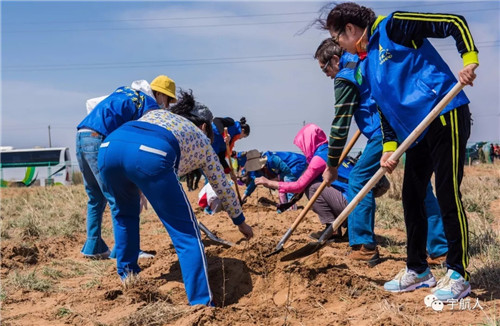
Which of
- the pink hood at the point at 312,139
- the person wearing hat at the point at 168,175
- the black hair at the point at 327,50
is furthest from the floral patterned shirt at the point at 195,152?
the pink hood at the point at 312,139

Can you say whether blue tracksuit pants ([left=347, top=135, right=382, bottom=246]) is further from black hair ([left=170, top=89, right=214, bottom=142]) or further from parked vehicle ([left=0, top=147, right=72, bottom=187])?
parked vehicle ([left=0, top=147, right=72, bottom=187])

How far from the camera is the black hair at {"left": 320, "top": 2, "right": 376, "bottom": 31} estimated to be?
152 inches

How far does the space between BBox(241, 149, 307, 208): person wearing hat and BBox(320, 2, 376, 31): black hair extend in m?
4.71

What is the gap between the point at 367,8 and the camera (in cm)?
392

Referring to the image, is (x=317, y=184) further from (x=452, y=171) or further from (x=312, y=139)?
(x=452, y=171)

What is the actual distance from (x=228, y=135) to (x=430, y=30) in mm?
6163

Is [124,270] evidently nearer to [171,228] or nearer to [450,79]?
[171,228]

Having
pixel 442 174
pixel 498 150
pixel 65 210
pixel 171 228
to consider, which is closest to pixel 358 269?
pixel 442 174

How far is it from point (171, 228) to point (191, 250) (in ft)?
0.67

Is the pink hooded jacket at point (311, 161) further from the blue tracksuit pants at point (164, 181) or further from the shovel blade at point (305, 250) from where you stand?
the blue tracksuit pants at point (164, 181)

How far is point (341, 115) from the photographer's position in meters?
4.27

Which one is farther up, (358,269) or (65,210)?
A: (358,269)

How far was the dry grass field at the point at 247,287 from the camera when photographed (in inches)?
134

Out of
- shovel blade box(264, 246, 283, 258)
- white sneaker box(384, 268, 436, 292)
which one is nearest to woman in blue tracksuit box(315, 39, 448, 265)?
shovel blade box(264, 246, 283, 258)
